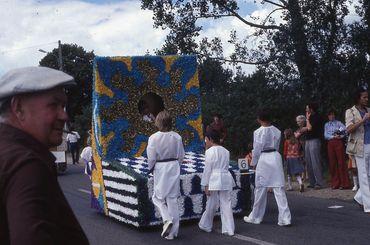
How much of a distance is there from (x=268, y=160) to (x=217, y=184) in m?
1.13

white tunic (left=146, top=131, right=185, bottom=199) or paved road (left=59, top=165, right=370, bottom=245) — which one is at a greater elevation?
white tunic (left=146, top=131, right=185, bottom=199)

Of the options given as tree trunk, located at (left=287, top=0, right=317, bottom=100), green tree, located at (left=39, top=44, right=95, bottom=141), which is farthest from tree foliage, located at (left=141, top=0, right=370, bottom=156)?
green tree, located at (left=39, top=44, right=95, bottom=141)

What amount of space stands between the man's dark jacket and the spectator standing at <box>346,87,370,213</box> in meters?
8.29

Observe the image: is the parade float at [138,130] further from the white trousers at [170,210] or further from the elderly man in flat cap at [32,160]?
the elderly man in flat cap at [32,160]

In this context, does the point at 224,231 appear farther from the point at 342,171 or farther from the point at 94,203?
the point at 342,171

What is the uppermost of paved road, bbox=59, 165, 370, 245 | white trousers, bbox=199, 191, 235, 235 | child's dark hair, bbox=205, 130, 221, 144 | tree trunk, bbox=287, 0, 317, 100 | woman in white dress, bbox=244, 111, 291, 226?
tree trunk, bbox=287, 0, 317, 100

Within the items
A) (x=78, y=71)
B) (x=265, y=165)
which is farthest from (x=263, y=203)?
(x=78, y=71)

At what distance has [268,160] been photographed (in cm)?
898

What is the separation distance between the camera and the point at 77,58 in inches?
2203

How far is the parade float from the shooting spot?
9117mm

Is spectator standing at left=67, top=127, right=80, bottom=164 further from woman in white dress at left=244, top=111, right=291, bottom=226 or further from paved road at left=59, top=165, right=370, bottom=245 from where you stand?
woman in white dress at left=244, top=111, right=291, bottom=226

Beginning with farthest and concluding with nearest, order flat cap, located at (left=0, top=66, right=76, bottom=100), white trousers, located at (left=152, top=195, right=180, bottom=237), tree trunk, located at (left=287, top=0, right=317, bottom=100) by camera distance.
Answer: tree trunk, located at (left=287, top=0, right=317, bottom=100)
white trousers, located at (left=152, top=195, right=180, bottom=237)
flat cap, located at (left=0, top=66, right=76, bottom=100)

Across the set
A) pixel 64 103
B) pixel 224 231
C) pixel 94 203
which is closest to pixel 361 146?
pixel 224 231

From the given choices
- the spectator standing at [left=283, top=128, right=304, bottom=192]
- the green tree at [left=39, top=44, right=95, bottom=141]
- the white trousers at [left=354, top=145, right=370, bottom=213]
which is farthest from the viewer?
the green tree at [left=39, top=44, right=95, bottom=141]
